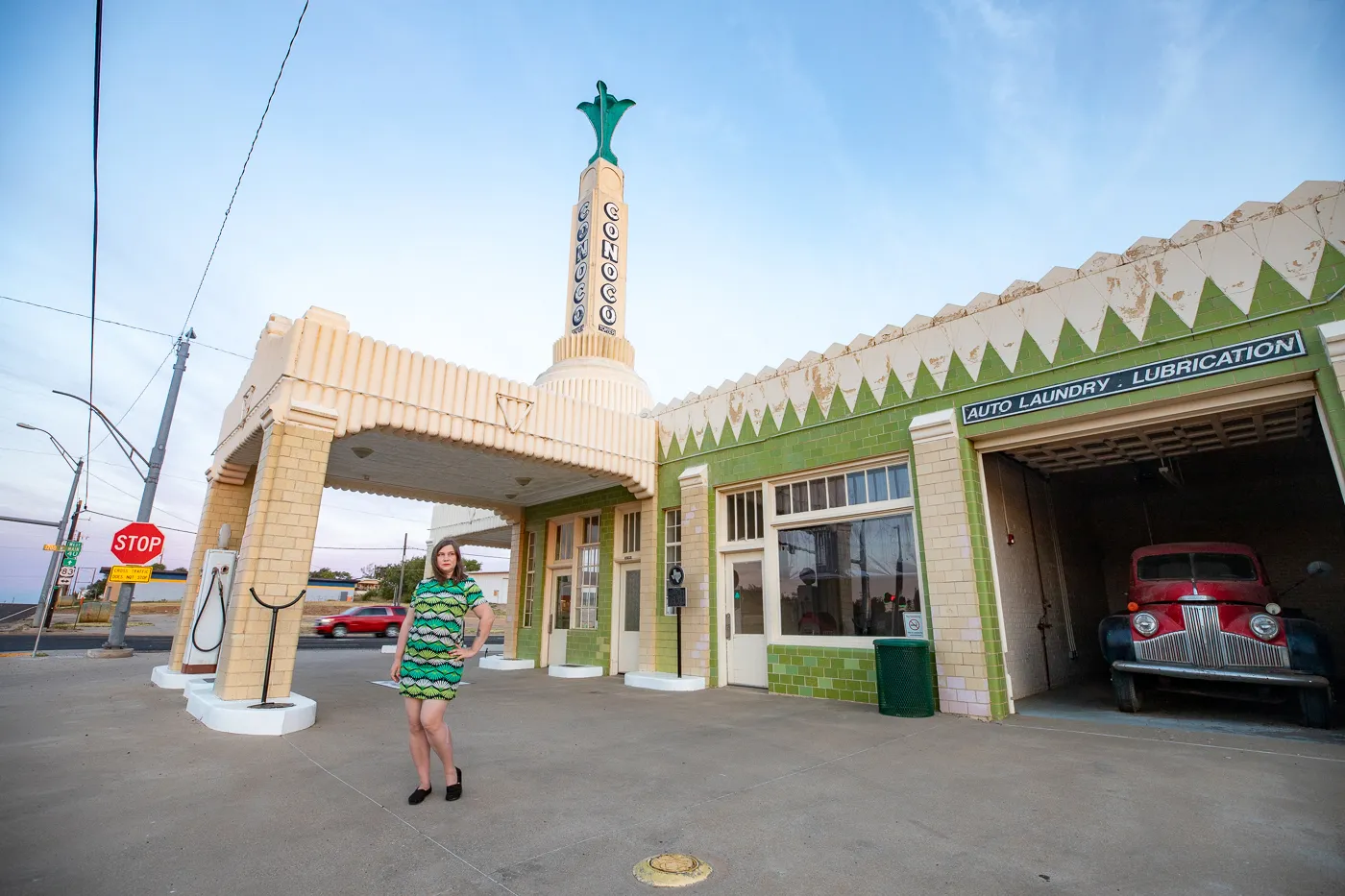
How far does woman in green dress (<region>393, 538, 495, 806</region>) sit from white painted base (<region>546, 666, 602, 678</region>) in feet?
26.4

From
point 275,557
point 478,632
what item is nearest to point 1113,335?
point 478,632

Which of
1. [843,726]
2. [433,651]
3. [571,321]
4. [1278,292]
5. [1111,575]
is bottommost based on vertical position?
[843,726]

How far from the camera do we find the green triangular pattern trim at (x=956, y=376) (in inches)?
326

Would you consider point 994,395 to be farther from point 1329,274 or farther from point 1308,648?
point 1308,648

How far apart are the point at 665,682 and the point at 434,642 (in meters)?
6.88

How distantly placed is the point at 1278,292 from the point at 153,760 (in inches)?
447

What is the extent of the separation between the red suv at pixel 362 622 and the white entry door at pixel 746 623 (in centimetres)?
1977

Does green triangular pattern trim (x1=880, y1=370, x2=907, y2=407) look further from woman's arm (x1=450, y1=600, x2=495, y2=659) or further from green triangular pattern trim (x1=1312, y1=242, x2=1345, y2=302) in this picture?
woman's arm (x1=450, y1=600, x2=495, y2=659)

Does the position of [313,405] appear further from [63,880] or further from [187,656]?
[63,880]

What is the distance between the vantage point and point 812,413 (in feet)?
32.5

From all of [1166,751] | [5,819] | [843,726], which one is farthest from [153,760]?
[1166,751]

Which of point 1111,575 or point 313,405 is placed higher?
point 313,405

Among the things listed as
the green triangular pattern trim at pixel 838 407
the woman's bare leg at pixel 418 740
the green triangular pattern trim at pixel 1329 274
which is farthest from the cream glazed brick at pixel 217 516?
the green triangular pattern trim at pixel 1329 274

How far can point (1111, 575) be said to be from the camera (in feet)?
45.3
